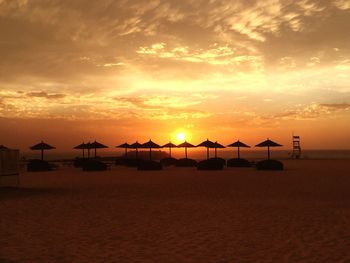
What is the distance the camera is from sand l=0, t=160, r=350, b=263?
20.2 ft

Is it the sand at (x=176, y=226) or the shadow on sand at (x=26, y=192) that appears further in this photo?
the shadow on sand at (x=26, y=192)

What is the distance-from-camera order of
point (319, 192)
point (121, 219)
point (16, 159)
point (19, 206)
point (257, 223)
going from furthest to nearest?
point (16, 159), point (319, 192), point (19, 206), point (121, 219), point (257, 223)

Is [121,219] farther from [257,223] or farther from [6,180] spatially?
[6,180]

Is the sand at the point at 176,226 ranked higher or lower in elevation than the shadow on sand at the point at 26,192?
lower

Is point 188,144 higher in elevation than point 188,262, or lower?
higher

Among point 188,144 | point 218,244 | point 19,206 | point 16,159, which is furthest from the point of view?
point 188,144

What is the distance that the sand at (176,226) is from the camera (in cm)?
615

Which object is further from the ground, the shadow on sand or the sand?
the shadow on sand

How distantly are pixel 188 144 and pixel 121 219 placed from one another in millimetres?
25435

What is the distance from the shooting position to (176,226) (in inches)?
325

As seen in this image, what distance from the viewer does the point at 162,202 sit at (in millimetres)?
11625

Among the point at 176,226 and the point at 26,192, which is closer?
the point at 176,226

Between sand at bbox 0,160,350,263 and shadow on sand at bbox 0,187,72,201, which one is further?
shadow on sand at bbox 0,187,72,201

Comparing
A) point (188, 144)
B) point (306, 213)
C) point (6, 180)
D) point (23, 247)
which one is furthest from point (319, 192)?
point (188, 144)
